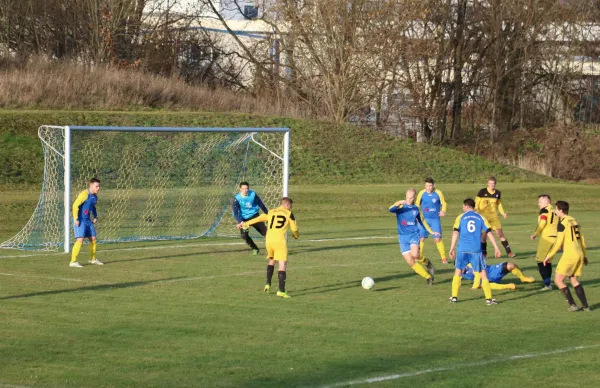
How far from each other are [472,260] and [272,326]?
4051 mm

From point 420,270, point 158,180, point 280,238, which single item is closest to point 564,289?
point 420,270

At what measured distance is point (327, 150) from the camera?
42219mm

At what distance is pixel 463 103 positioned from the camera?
196 feet

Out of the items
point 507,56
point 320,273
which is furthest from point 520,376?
point 507,56

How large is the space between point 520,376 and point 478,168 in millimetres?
34102

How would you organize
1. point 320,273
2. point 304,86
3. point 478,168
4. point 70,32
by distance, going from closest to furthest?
point 320,273 → point 478,168 → point 70,32 → point 304,86

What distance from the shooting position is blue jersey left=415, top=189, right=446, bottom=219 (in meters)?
20.9

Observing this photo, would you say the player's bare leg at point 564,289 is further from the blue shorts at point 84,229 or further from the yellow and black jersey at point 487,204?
the blue shorts at point 84,229

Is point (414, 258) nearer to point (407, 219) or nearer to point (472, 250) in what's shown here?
point (407, 219)

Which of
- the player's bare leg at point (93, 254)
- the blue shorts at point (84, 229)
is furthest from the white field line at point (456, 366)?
the player's bare leg at point (93, 254)

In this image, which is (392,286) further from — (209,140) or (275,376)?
(209,140)

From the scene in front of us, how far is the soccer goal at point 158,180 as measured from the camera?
24.9 meters

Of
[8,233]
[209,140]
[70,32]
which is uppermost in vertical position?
[70,32]

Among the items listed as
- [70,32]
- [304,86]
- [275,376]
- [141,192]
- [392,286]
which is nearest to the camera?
[275,376]
